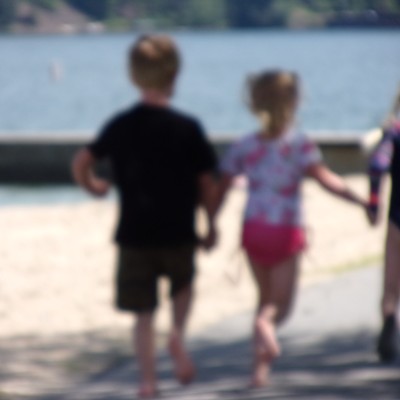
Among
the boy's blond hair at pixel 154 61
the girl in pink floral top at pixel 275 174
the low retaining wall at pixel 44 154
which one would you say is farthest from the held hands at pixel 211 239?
the low retaining wall at pixel 44 154

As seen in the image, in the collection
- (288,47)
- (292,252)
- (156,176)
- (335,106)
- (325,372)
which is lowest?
(288,47)

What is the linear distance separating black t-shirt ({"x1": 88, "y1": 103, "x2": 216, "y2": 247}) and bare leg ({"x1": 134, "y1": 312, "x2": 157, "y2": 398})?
355mm

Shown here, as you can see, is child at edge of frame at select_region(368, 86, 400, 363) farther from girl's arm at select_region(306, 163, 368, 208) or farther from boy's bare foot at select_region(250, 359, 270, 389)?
boy's bare foot at select_region(250, 359, 270, 389)

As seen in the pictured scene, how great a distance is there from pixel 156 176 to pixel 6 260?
674cm

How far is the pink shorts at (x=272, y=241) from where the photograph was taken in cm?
533

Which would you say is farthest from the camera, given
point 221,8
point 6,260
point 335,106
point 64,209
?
point 221,8

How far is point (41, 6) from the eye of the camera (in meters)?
137

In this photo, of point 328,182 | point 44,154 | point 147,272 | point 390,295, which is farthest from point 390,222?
point 44,154

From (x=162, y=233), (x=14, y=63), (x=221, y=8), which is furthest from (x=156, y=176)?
(x=221, y=8)

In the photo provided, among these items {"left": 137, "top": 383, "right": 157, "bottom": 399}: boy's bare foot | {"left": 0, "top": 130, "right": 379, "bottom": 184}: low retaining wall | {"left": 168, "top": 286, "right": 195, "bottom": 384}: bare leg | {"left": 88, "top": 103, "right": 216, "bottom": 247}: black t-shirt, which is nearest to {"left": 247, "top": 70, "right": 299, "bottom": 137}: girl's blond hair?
{"left": 88, "top": 103, "right": 216, "bottom": 247}: black t-shirt

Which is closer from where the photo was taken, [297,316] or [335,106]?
[297,316]

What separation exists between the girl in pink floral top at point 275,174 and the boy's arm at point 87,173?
0.47 metres

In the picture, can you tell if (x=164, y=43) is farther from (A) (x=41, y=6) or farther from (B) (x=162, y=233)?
(A) (x=41, y=6)

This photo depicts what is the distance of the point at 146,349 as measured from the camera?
5.39 metres
